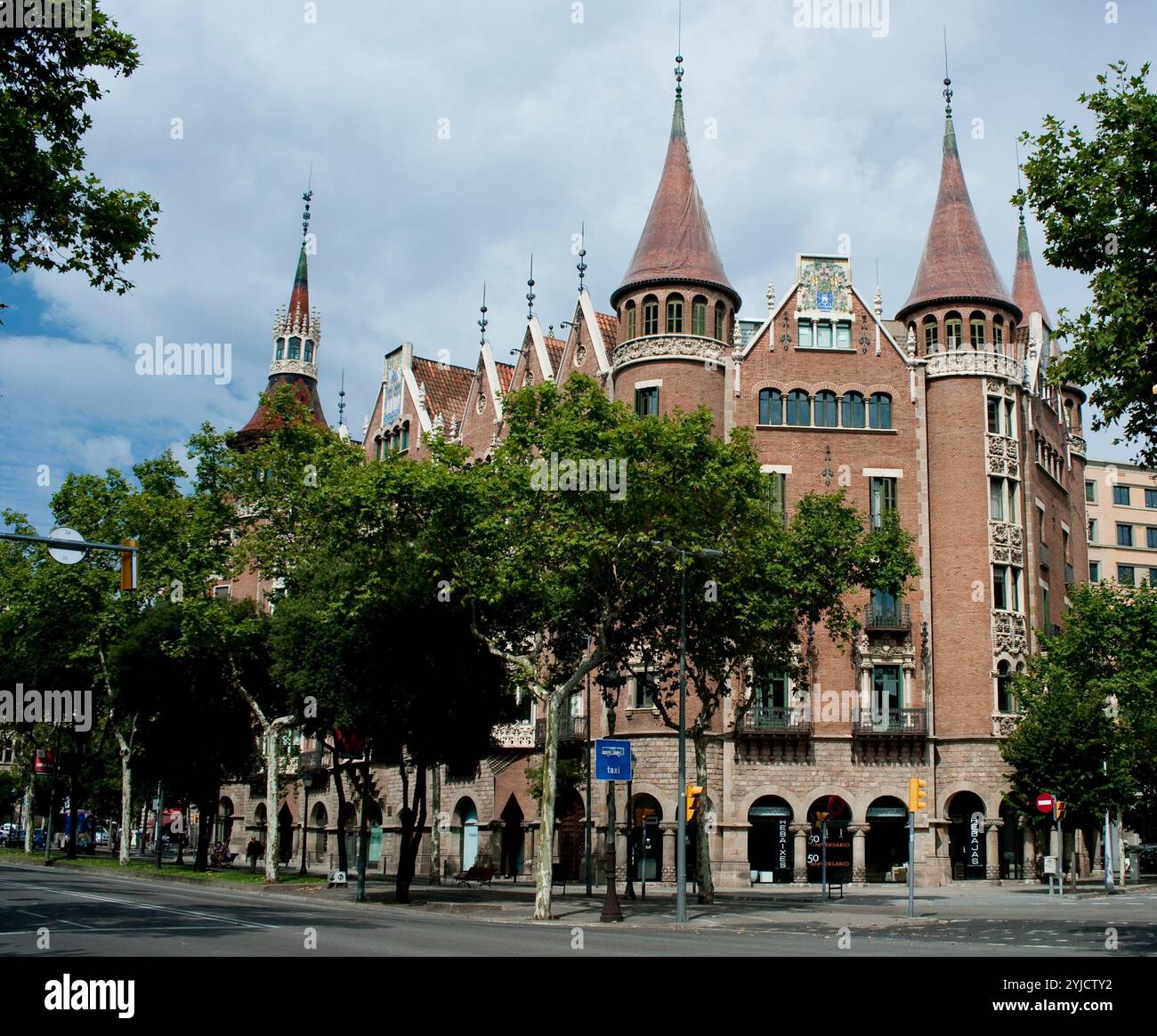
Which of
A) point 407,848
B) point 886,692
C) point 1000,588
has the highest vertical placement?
point 1000,588

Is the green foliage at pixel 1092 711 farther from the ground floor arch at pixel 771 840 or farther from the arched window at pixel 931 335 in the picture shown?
the arched window at pixel 931 335

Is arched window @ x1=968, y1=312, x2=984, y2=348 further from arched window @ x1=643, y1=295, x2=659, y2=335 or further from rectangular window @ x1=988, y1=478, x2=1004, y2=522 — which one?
arched window @ x1=643, y1=295, x2=659, y2=335

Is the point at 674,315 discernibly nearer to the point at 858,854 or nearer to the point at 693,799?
the point at 858,854

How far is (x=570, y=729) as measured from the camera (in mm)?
50625

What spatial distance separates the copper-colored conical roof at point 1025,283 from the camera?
66.8m

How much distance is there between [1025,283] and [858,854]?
35307 mm

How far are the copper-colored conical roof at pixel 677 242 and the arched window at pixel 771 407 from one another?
4.43m

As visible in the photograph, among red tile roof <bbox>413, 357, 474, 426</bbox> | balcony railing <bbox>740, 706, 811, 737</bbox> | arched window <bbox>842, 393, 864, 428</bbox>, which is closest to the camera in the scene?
balcony railing <bbox>740, 706, 811, 737</bbox>

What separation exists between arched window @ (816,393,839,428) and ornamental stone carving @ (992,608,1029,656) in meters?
9.70

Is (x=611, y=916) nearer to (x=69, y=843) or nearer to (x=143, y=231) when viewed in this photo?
(x=143, y=231)

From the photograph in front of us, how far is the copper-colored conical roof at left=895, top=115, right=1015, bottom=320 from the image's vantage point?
50875 millimetres

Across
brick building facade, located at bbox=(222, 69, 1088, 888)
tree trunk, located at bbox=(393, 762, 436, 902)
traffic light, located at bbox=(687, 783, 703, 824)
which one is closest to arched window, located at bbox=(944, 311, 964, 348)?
brick building facade, located at bbox=(222, 69, 1088, 888)

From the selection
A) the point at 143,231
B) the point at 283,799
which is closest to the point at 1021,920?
the point at 143,231

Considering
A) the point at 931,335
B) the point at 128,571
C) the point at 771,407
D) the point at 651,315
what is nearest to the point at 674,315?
the point at 651,315
